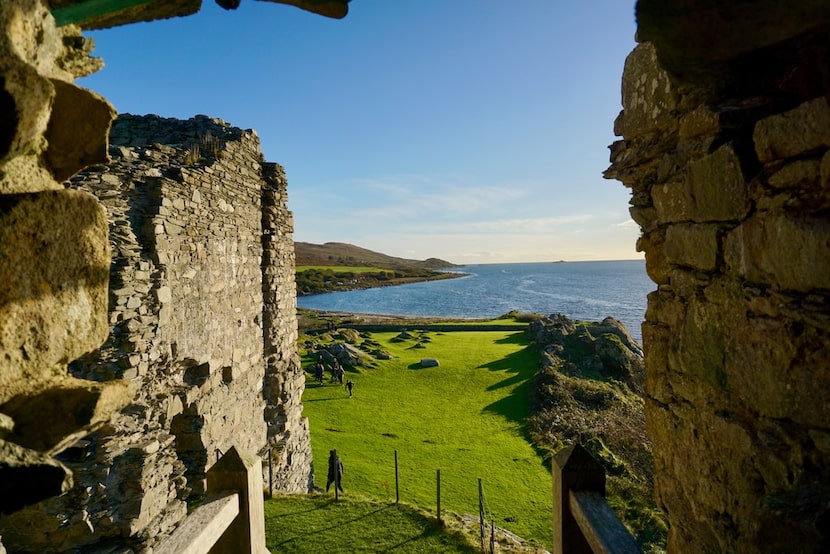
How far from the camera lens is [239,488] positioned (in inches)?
146

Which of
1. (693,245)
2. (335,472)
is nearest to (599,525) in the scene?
(693,245)

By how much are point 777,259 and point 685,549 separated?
1.83m

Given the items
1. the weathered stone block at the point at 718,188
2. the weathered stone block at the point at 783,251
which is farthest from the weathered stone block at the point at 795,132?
the weathered stone block at the point at 783,251

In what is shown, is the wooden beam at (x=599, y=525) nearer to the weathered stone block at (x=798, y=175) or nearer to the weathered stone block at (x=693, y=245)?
the weathered stone block at (x=693, y=245)

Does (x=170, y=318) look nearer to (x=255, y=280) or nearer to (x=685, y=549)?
(x=255, y=280)

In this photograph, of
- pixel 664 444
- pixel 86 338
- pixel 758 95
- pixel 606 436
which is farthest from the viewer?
pixel 606 436

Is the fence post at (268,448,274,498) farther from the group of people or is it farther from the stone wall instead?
the group of people

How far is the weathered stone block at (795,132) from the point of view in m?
1.78

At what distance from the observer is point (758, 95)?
2.24 m

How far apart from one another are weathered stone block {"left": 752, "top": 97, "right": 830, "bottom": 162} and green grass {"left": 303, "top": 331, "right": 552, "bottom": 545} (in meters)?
9.28

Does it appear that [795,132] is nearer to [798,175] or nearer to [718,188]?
[798,175]

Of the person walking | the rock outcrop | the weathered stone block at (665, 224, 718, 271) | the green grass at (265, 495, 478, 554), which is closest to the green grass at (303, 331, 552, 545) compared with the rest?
the person walking

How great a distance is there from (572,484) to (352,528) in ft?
20.3

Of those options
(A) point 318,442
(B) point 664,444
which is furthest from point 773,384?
(A) point 318,442
